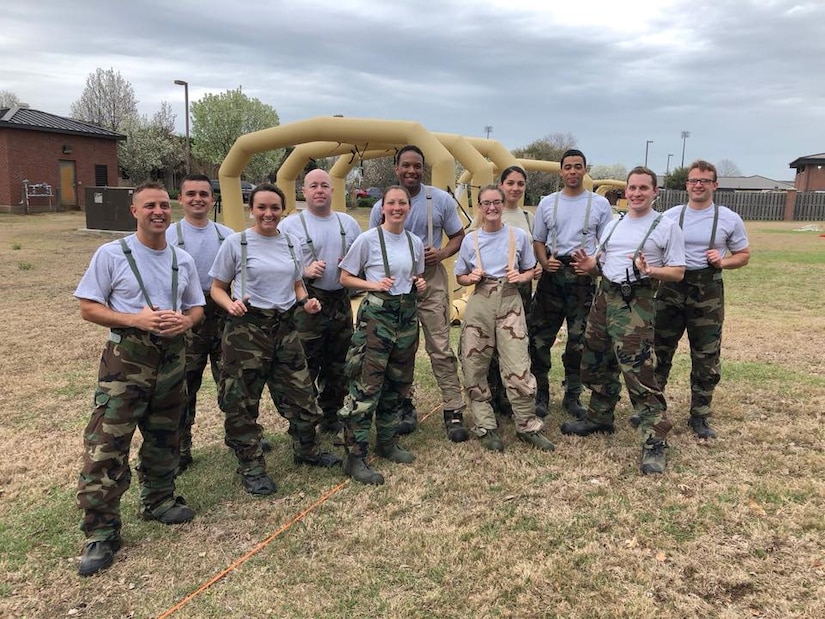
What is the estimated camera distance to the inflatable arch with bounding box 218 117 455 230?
23.1 ft

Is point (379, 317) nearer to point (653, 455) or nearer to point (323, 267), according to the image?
point (323, 267)

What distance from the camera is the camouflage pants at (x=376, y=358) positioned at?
379 cm

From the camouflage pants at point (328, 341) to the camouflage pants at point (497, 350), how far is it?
888 millimetres

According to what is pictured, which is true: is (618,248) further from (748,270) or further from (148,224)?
(748,270)

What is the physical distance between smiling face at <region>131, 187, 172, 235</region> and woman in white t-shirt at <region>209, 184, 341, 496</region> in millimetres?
511

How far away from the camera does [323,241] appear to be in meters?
4.02

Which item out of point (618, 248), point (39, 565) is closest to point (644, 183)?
point (618, 248)

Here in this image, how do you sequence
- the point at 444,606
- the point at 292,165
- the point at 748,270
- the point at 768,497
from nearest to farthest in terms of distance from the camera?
1. the point at 444,606
2. the point at 768,497
3. the point at 292,165
4. the point at 748,270

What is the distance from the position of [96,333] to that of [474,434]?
575 cm

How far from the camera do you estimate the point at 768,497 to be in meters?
3.55

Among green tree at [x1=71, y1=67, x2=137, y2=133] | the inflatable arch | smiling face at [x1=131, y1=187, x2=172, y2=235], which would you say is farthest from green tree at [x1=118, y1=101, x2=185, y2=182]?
smiling face at [x1=131, y1=187, x2=172, y2=235]

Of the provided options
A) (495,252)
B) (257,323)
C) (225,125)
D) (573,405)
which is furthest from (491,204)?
(225,125)

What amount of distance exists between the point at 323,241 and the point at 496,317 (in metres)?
1.34

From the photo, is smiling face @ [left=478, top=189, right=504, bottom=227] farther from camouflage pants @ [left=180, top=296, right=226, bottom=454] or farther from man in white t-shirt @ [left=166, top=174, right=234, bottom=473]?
camouflage pants @ [left=180, top=296, right=226, bottom=454]
